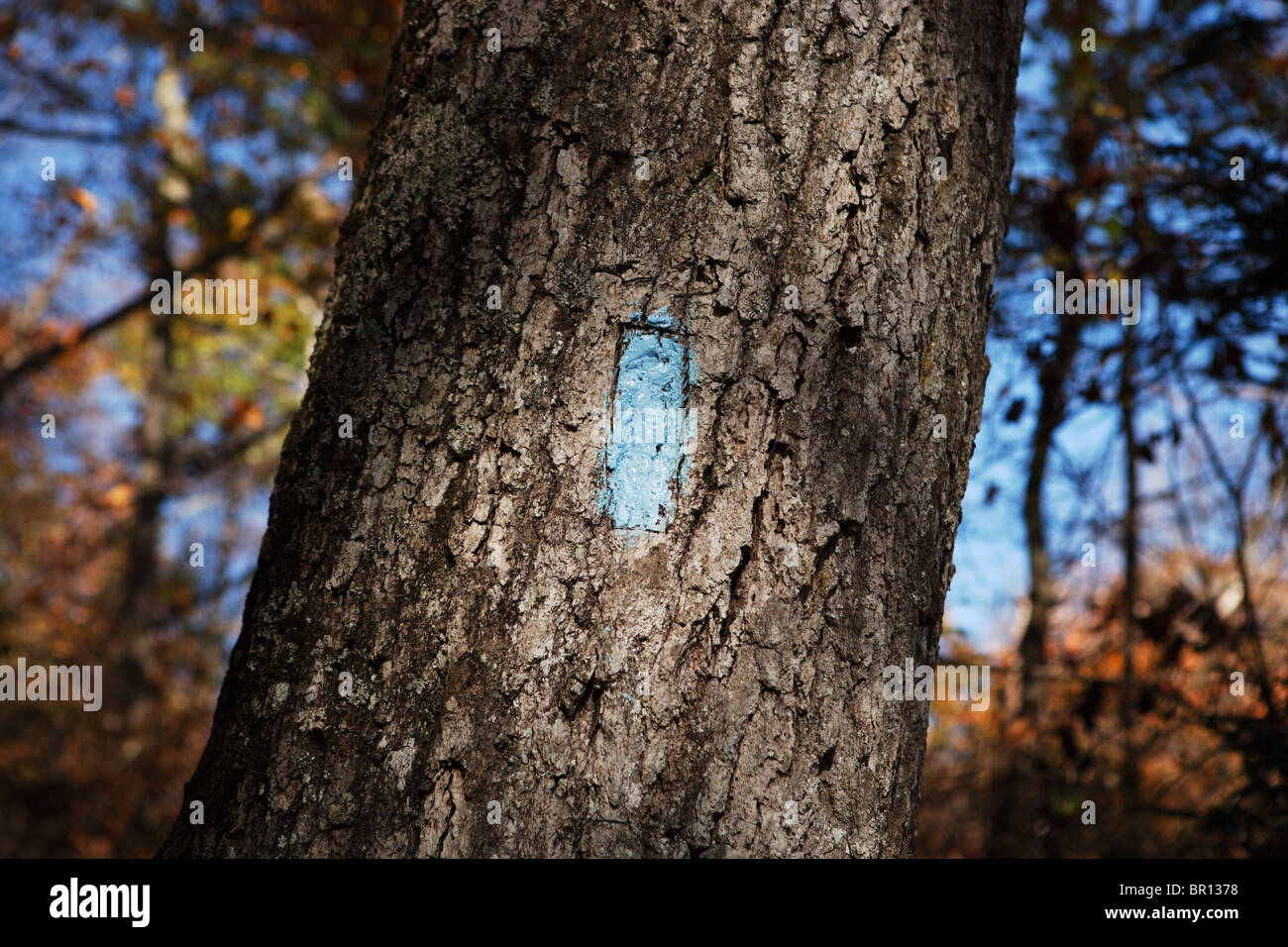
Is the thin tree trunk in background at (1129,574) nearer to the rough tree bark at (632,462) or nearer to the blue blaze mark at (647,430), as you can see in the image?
the rough tree bark at (632,462)

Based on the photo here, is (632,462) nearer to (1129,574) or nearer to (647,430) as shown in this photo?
(647,430)

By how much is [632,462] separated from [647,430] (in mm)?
55

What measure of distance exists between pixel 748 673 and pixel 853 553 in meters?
0.25

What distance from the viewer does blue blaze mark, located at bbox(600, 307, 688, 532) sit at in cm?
128

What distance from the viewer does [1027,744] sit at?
5539 mm

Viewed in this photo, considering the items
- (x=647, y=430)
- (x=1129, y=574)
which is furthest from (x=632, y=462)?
(x=1129, y=574)

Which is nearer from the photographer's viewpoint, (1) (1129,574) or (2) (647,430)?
(2) (647,430)

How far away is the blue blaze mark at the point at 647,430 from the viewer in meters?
1.28

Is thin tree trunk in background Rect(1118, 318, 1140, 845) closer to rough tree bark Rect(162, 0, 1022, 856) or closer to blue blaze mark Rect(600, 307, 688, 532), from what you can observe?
rough tree bark Rect(162, 0, 1022, 856)

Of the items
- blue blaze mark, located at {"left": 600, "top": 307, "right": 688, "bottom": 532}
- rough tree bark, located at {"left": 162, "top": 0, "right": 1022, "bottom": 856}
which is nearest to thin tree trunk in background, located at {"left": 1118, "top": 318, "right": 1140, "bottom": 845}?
rough tree bark, located at {"left": 162, "top": 0, "right": 1022, "bottom": 856}

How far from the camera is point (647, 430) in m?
1.31
